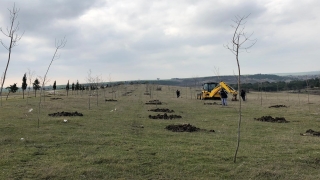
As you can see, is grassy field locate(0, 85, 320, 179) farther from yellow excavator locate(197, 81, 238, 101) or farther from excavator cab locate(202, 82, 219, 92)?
excavator cab locate(202, 82, 219, 92)

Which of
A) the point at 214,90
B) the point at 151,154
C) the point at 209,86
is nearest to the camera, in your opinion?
the point at 151,154

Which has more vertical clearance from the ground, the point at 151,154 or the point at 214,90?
the point at 214,90

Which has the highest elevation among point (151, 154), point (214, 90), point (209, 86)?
point (209, 86)

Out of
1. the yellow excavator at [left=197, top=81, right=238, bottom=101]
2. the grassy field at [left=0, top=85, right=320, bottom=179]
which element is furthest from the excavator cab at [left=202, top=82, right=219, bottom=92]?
the grassy field at [left=0, top=85, right=320, bottom=179]

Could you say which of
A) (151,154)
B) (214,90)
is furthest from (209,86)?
(151,154)

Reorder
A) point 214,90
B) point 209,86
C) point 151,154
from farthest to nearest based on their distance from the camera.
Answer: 1. point 209,86
2. point 214,90
3. point 151,154

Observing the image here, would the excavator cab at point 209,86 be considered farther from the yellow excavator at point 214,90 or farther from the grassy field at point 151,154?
the grassy field at point 151,154

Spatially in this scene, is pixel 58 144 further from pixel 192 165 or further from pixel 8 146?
pixel 192 165

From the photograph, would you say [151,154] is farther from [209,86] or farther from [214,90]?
[209,86]

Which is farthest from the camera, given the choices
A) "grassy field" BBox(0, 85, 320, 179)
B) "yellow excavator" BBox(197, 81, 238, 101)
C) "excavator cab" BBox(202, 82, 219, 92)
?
"excavator cab" BBox(202, 82, 219, 92)

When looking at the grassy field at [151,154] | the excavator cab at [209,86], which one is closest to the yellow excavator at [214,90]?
the excavator cab at [209,86]

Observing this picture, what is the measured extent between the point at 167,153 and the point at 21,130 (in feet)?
29.0

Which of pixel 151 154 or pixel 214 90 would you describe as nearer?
pixel 151 154

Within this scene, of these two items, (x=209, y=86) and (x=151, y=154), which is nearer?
(x=151, y=154)
